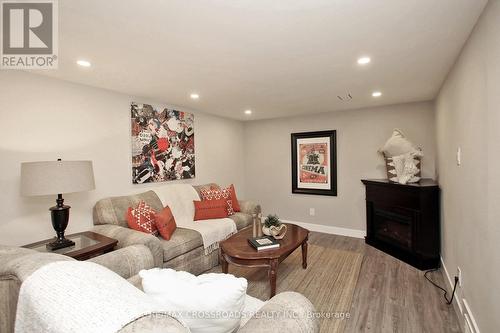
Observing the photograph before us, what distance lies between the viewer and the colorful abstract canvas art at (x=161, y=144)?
3133mm

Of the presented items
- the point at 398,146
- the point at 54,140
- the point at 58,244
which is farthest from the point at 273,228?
the point at 54,140

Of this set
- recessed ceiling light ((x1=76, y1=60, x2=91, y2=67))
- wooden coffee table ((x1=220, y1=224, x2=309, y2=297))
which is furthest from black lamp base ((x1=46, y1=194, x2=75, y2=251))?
wooden coffee table ((x1=220, y1=224, x2=309, y2=297))

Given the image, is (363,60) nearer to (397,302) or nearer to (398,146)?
(398,146)

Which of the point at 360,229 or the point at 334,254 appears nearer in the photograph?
the point at 334,254

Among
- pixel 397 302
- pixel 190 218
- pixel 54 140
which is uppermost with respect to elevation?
pixel 54 140

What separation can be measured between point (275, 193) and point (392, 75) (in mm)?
3101

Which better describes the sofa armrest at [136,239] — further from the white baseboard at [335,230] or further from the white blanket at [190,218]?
the white baseboard at [335,230]

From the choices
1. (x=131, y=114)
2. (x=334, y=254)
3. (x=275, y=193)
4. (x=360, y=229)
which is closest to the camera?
(x=131, y=114)

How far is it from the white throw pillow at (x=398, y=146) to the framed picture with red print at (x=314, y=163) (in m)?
0.98

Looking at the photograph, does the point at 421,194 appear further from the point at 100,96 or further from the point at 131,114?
the point at 100,96

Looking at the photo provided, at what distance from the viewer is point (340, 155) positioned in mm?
4223

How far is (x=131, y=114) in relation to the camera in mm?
3070

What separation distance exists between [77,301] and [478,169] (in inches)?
85.6

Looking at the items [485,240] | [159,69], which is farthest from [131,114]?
[485,240]
